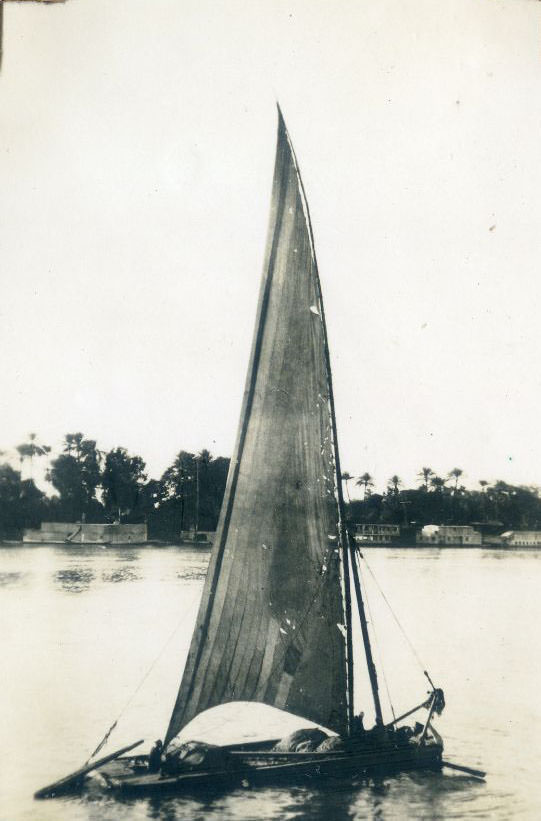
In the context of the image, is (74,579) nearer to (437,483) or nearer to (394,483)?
(437,483)

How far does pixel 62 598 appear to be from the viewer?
12.5m

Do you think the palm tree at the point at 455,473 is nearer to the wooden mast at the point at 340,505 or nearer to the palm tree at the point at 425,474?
the palm tree at the point at 425,474

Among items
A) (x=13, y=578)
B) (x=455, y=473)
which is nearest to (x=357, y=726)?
(x=455, y=473)

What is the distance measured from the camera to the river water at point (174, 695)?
17.5 feet

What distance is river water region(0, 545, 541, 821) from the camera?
5.34m

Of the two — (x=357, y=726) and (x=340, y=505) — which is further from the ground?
(x=340, y=505)

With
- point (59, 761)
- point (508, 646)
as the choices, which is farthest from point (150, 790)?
point (508, 646)

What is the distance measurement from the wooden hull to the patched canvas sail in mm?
293

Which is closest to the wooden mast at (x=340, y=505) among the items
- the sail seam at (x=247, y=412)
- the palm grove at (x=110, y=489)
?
the sail seam at (x=247, y=412)

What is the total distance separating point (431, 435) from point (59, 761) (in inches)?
161

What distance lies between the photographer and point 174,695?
739cm

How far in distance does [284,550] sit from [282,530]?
0.50ft

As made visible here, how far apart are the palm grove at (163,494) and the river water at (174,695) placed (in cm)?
64

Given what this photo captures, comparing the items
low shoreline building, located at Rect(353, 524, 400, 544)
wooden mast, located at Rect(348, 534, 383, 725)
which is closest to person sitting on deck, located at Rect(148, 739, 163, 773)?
wooden mast, located at Rect(348, 534, 383, 725)
